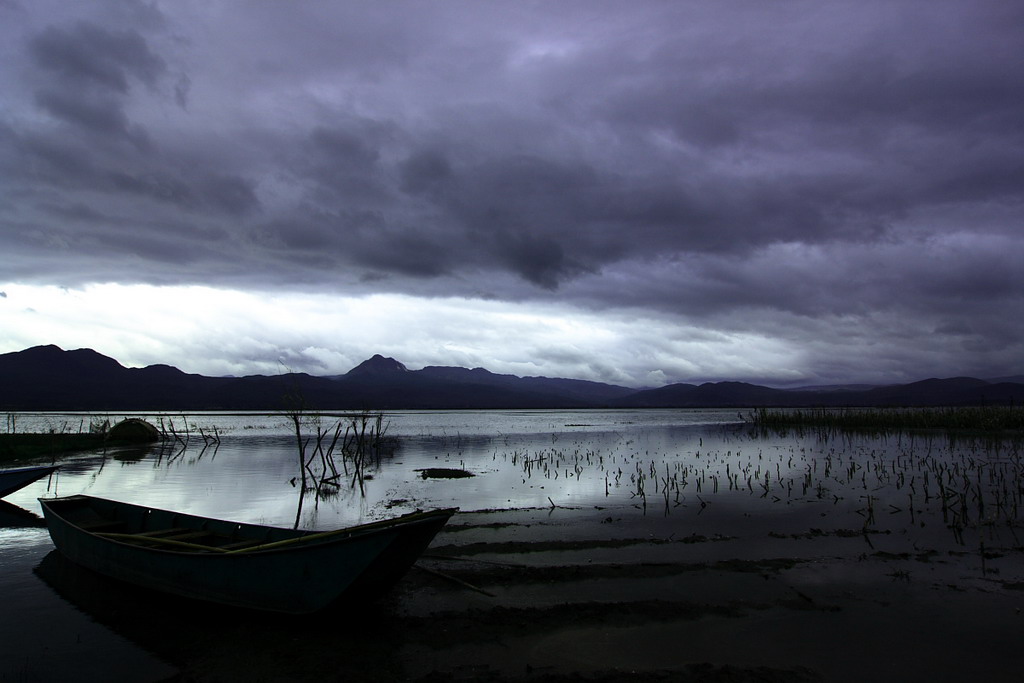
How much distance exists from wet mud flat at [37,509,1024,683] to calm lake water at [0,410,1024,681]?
1.02m

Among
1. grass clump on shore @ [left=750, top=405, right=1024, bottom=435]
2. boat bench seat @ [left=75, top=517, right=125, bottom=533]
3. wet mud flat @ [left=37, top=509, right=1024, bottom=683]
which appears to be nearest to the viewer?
wet mud flat @ [left=37, top=509, right=1024, bottom=683]

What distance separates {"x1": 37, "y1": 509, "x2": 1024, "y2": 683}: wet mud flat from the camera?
315 inches

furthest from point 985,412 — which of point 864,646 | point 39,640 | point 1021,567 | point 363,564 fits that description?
point 39,640

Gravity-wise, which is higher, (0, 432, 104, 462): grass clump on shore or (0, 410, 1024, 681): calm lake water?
(0, 432, 104, 462): grass clump on shore

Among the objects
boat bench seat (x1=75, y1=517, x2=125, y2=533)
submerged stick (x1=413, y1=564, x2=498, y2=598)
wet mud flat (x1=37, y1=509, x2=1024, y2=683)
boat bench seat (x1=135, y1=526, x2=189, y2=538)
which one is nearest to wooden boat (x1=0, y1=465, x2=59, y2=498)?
boat bench seat (x1=75, y1=517, x2=125, y2=533)

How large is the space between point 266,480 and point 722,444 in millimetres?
32813

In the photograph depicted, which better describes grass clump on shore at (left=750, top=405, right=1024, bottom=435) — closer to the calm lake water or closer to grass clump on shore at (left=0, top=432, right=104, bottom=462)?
the calm lake water

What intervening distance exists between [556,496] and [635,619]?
12.8 meters

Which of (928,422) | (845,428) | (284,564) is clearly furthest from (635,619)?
(928,422)

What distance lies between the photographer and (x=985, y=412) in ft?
173

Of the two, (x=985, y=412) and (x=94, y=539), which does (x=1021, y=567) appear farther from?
(x=985, y=412)

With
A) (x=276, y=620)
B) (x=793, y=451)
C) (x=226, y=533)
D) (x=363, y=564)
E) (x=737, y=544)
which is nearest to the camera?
(x=363, y=564)

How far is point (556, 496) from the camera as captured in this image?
22.2 meters

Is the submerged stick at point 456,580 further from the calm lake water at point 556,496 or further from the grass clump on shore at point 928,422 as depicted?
the grass clump on shore at point 928,422
